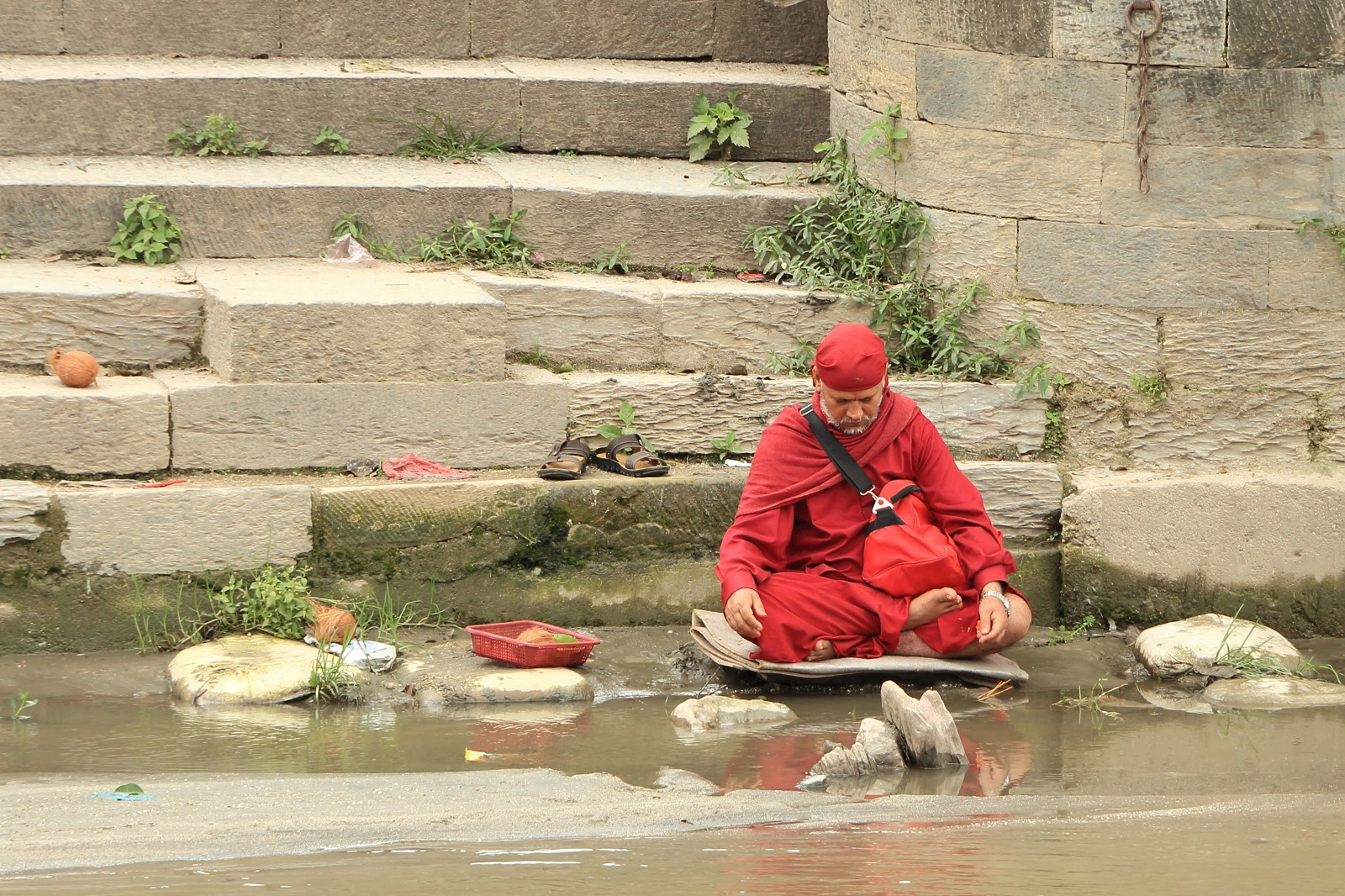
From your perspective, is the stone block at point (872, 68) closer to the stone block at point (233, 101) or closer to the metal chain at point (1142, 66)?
A: the metal chain at point (1142, 66)

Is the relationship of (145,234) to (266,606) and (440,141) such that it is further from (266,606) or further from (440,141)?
(266,606)

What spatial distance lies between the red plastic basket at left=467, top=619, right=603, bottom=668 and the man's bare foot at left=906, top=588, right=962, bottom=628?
1.05 metres

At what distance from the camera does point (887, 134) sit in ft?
22.6

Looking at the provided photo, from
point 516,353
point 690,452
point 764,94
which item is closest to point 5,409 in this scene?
point 516,353

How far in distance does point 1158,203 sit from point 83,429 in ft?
13.0

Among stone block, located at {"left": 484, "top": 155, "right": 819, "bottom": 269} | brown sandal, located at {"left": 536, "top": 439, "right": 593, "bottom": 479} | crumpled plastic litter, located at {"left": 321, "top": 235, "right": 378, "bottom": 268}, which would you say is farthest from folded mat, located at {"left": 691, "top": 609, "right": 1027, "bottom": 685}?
crumpled plastic litter, located at {"left": 321, "top": 235, "right": 378, "bottom": 268}

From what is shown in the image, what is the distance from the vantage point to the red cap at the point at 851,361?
17.8ft

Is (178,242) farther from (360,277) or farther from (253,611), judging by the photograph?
(253,611)

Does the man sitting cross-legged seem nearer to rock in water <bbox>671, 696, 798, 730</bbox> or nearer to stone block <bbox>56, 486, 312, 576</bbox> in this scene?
rock in water <bbox>671, 696, 798, 730</bbox>

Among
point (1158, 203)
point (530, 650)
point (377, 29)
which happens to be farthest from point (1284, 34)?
point (377, 29)

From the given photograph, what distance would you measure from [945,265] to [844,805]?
10.2 ft

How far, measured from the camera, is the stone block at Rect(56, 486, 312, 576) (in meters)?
5.78

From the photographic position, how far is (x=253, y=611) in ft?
19.0

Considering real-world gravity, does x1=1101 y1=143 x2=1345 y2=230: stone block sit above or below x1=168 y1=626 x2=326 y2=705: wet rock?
above
